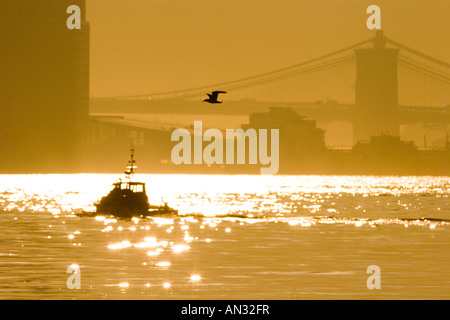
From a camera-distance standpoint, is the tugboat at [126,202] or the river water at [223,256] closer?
the river water at [223,256]

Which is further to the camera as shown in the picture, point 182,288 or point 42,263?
point 42,263

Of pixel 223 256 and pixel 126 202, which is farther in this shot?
pixel 126 202

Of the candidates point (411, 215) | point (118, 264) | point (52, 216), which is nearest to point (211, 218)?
point (52, 216)

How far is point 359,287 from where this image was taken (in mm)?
40562

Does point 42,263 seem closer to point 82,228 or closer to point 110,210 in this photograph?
point 82,228

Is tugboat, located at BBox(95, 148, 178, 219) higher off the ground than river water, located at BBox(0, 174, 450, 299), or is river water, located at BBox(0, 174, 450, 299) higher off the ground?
tugboat, located at BBox(95, 148, 178, 219)

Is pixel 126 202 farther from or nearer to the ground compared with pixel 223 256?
farther from the ground

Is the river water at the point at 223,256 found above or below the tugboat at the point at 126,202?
below

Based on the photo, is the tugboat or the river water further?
the tugboat
